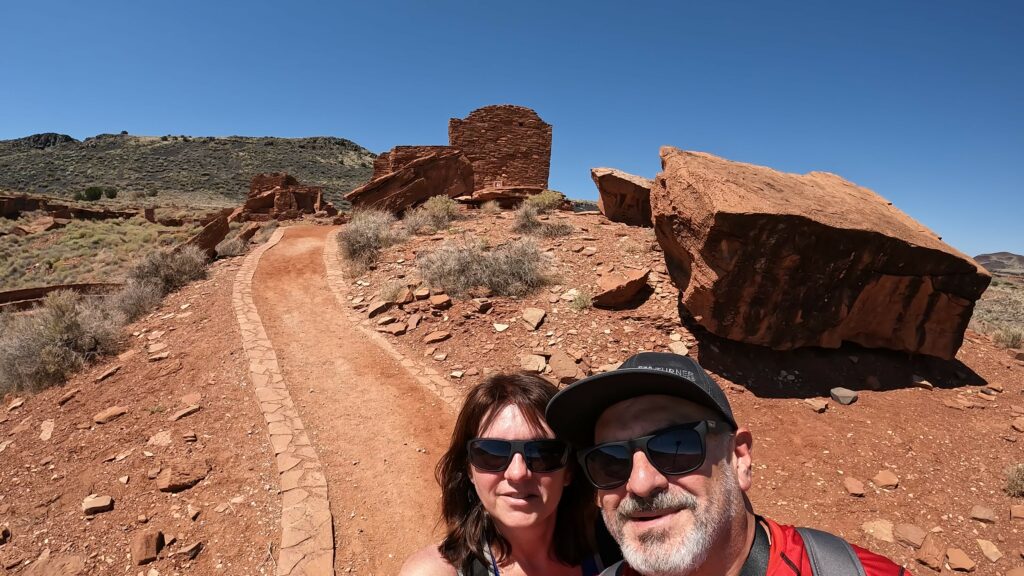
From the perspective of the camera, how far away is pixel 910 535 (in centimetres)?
375

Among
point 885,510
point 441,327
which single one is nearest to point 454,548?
point 885,510

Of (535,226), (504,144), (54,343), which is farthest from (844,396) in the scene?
(504,144)

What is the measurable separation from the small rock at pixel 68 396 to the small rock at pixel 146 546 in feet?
11.4

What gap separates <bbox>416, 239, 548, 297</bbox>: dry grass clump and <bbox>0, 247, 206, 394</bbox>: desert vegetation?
5.19 metres

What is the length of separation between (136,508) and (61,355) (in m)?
4.16

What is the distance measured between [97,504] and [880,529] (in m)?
6.85

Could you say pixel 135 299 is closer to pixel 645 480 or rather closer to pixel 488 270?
pixel 488 270

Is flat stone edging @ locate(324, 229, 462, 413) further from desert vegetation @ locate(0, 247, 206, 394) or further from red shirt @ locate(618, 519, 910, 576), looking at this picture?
red shirt @ locate(618, 519, 910, 576)

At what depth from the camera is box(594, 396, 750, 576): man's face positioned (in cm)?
138

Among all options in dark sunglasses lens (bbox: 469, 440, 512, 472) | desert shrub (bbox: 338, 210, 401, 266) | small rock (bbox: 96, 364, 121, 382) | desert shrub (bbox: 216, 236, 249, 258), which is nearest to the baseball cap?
dark sunglasses lens (bbox: 469, 440, 512, 472)

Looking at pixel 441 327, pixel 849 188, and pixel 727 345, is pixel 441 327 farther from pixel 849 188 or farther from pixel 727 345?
pixel 849 188

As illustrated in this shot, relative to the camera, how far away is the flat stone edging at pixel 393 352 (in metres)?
6.06

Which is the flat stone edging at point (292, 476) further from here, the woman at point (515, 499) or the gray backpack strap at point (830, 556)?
the gray backpack strap at point (830, 556)

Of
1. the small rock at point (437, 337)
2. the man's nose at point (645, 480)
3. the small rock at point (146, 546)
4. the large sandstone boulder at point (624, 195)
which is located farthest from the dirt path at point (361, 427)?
the large sandstone boulder at point (624, 195)
